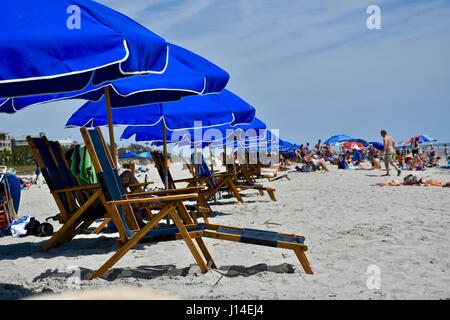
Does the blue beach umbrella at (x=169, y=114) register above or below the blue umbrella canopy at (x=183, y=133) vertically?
above

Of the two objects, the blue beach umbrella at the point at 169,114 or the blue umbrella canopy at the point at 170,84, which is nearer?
the blue umbrella canopy at the point at 170,84

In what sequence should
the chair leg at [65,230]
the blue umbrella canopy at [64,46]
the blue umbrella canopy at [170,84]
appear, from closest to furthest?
1. the blue umbrella canopy at [64,46]
2. the blue umbrella canopy at [170,84]
3. the chair leg at [65,230]

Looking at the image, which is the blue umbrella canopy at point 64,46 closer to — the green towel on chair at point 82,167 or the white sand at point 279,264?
the white sand at point 279,264

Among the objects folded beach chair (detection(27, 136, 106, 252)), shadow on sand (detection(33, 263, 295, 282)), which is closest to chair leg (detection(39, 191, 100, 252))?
folded beach chair (detection(27, 136, 106, 252))

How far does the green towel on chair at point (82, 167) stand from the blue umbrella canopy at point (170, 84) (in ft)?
1.93

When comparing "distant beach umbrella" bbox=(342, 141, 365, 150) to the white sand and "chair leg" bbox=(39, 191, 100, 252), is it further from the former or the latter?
"chair leg" bbox=(39, 191, 100, 252)

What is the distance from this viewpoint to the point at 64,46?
262 centimetres

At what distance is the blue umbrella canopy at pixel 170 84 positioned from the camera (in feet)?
15.1

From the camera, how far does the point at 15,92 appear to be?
313 cm

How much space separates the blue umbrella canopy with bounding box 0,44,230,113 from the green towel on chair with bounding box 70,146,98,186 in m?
0.59

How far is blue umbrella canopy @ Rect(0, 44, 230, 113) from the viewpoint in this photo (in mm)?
4594

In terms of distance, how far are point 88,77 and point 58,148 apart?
2134 mm

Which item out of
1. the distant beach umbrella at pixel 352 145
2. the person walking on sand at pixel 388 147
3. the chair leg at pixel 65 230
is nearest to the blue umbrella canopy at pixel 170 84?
the chair leg at pixel 65 230
